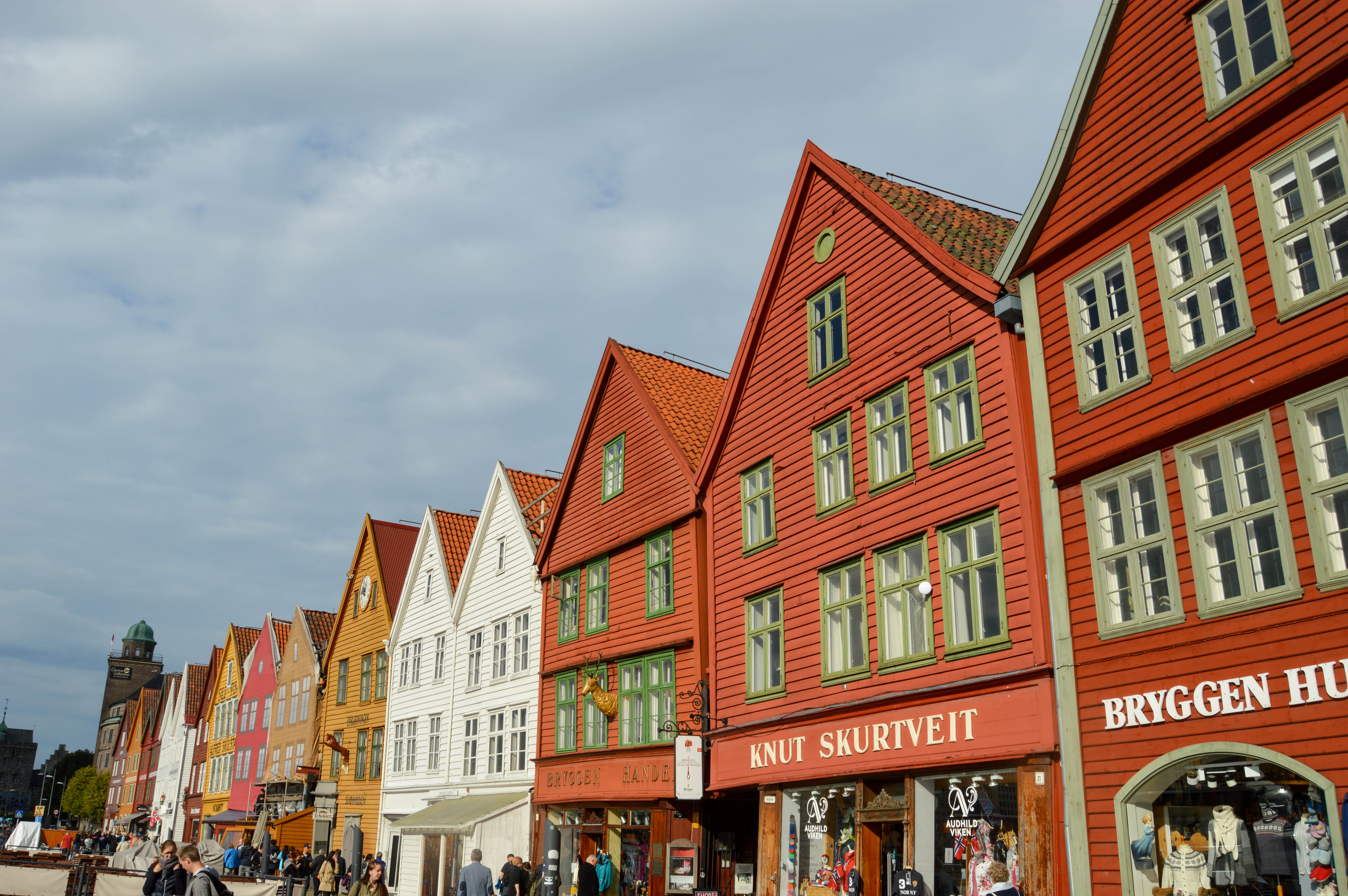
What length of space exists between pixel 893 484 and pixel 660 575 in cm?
853

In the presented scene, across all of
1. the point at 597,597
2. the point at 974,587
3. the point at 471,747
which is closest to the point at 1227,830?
the point at 974,587

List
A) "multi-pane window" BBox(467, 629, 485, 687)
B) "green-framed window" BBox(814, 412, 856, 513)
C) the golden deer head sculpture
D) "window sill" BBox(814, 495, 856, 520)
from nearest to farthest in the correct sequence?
"window sill" BBox(814, 495, 856, 520) → "green-framed window" BBox(814, 412, 856, 513) → the golden deer head sculpture → "multi-pane window" BBox(467, 629, 485, 687)

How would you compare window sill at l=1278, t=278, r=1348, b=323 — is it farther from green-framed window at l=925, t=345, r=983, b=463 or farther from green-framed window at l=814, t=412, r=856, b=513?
green-framed window at l=814, t=412, r=856, b=513

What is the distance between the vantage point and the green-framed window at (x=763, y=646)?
20312mm

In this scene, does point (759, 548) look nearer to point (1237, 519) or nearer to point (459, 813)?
point (1237, 519)

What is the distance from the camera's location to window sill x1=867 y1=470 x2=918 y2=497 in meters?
17.3

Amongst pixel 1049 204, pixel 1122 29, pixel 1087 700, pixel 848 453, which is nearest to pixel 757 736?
pixel 848 453

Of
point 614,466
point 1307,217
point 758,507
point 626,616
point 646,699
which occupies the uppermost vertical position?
point 614,466

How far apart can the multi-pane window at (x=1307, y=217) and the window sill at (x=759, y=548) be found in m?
10.7

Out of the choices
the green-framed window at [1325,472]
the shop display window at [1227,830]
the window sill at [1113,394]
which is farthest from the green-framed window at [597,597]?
the green-framed window at [1325,472]

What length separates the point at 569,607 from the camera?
28844mm

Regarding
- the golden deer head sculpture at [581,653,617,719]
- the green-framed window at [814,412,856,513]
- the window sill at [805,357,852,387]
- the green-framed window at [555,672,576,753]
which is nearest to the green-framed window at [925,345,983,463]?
the green-framed window at [814,412,856,513]

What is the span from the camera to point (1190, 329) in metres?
13.1

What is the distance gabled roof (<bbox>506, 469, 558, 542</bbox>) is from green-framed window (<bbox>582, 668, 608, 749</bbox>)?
6020mm
